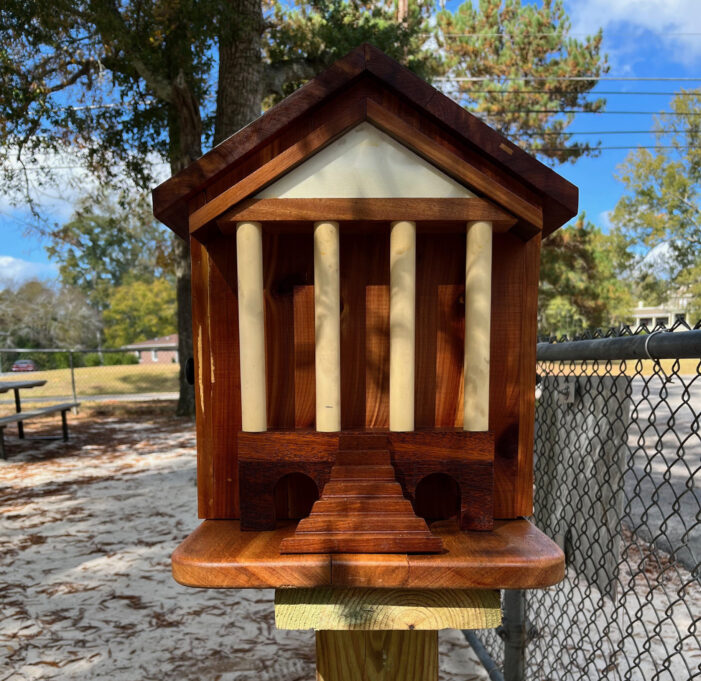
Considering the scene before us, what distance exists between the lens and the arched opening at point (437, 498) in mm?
1121

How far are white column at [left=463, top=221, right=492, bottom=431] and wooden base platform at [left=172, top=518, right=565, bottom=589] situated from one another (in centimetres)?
24

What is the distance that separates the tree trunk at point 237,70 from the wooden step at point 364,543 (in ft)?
16.3

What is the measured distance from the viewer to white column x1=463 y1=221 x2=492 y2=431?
3.34 feet

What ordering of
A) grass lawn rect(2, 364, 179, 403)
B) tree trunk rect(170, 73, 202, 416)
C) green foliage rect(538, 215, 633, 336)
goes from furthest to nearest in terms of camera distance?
green foliage rect(538, 215, 633, 336) → grass lawn rect(2, 364, 179, 403) → tree trunk rect(170, 73, 202, 416)

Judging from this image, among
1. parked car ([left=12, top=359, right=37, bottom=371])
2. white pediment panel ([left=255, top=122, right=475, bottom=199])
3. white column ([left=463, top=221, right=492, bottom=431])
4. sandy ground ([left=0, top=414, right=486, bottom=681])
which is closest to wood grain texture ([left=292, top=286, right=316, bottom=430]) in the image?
white pediment panel ([left=255, top=122, right=475, bottom=199])

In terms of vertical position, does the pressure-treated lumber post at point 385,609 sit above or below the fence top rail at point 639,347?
below

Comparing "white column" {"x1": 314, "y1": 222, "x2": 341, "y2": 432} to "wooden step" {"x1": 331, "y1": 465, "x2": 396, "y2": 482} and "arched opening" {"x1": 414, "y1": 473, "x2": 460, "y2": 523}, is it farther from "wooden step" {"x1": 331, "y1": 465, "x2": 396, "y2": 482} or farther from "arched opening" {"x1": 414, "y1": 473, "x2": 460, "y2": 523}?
"arched opening" {"x1": 414, "y1": 473, "x2": 460, "y2": 523}

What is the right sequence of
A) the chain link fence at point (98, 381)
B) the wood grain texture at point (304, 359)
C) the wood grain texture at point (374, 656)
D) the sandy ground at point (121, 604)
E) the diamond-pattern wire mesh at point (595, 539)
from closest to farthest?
the wood grain texture at point (304, 359) → the wood grain texture at point (374, 656) → the diamond-pattern wire mesh at point (595, 539) → the sandy ground at point (121, 604) → the chain link fence at point (98, 381)

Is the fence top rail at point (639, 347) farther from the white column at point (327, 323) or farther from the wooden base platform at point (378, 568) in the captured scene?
A: the white column at point (327, 323)

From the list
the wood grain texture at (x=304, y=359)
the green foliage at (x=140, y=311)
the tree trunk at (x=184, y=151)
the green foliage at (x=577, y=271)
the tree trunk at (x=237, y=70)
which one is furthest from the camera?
the green foliage at (x=140, y=311)

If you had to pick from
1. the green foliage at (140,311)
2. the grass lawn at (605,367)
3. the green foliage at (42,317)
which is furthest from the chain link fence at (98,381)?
the green foliage at (140,311)

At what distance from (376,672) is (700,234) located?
28.9 m

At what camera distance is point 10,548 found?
3699 mm

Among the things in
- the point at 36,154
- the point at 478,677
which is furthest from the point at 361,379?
the point at 36,154
